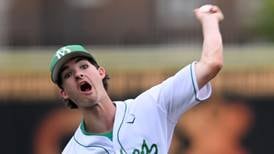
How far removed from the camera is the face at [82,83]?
15.4ft

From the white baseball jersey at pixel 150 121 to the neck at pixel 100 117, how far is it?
0.03m

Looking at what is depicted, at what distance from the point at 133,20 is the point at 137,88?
17.4ft

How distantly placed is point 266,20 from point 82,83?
1148 centimetres

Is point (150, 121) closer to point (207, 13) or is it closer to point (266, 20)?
point (207, 13)

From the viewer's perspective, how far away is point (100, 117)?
482 centimetres

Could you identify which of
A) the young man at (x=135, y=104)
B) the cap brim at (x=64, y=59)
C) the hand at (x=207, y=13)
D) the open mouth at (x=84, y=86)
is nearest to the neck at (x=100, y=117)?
the young man at (x=135, y=104)

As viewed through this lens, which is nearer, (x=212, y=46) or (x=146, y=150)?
(x=212, y=46)

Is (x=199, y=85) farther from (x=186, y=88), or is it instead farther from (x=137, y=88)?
(x=137, y=88)

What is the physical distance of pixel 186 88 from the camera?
186 inches

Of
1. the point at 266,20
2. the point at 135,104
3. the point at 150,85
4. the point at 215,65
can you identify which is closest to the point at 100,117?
the point at 135,104

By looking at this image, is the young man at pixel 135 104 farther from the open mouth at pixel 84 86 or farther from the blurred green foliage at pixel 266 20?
the blurred green foliage at pixel 266 20

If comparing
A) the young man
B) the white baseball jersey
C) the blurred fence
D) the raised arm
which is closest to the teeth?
the young man

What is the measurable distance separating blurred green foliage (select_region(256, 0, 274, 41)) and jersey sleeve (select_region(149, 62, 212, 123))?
1103 centimetres

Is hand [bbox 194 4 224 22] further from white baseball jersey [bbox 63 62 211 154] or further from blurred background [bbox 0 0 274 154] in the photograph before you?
blurred background [bbox 0 0 274 154]
